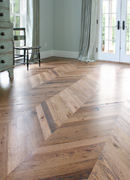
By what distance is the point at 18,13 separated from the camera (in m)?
5.72

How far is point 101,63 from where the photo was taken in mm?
6035

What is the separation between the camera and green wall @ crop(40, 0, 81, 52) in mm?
6543

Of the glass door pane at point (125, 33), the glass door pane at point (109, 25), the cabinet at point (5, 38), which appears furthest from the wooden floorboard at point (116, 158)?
the glass door pane at point (109, 25)

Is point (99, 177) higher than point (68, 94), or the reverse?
point (68, 94)

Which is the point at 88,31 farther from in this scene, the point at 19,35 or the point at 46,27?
the point at 19,35

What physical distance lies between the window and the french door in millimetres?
1978

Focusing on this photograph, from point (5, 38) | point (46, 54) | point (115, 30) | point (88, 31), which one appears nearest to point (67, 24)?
point (88, 31)

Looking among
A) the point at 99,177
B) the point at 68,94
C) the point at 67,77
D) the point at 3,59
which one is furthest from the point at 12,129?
the point at 67,77

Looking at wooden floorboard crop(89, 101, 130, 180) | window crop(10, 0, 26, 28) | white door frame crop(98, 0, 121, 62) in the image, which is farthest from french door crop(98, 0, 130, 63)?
wooden floorboard crop(89, 101, 130, 180)

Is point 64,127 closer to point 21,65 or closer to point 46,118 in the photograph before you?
point 46,118

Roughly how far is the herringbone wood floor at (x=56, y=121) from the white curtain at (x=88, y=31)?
1.87 metres

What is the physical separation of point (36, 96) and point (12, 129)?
1.07 meters

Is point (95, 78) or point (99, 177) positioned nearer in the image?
point (99, 177)

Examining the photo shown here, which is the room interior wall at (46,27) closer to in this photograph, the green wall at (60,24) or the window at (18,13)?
the green wall at (60,24)
